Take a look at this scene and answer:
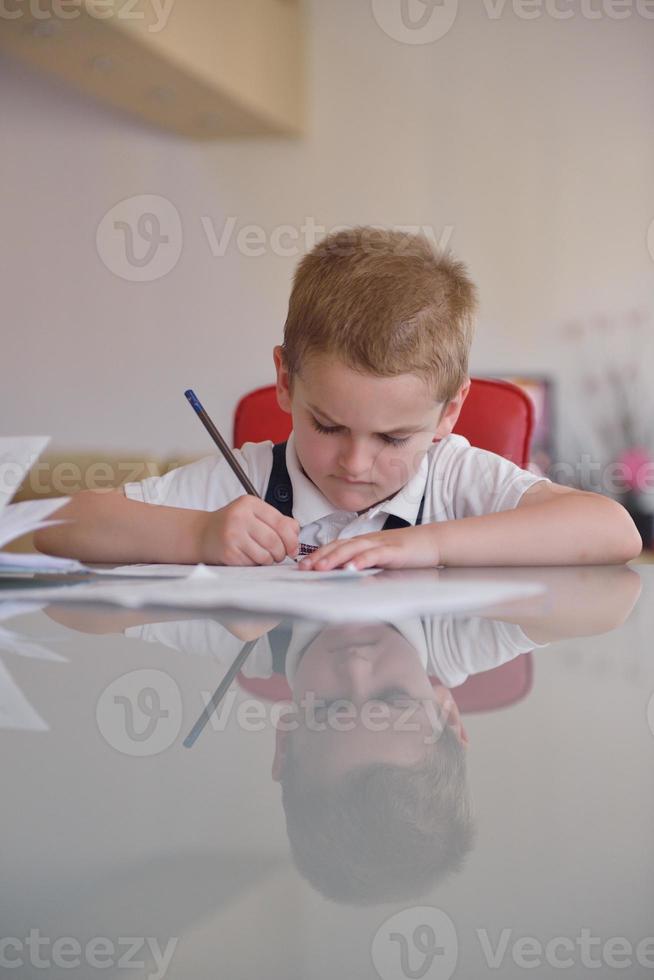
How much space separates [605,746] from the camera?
1.09 ft

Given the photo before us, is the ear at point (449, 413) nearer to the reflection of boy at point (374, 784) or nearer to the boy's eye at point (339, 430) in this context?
the boy's eye at point (339, 430)

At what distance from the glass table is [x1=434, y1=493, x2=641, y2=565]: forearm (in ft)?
1.62

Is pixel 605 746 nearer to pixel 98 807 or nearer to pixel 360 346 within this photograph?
pixel 98 807

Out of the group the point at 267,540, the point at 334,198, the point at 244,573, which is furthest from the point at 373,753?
the point at 334,198

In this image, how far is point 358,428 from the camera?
44.8 inches

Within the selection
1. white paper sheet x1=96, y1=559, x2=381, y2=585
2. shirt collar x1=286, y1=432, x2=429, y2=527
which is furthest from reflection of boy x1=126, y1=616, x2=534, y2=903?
shirt collar x1=286, y1=432, x2=429, y2=527

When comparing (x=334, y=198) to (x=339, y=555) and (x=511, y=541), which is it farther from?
(x=339, y=555)

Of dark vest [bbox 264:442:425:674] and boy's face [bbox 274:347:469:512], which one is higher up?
boy's face [bbox 274:347:469:512]

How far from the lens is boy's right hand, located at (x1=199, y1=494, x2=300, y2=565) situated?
0.97 meters

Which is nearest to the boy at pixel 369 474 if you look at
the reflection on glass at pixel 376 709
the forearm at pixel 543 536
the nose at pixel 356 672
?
the forearm at pixel 543 536

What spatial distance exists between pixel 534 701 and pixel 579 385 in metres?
4.05

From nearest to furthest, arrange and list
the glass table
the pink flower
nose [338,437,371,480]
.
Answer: the glass table, nose [338,437,371,480], the pink flower

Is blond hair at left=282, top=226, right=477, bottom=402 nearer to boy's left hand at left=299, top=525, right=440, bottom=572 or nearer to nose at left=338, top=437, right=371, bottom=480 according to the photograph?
nose at left=338, top=437, right=371, bottom=480

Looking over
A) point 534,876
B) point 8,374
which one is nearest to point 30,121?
point 8,374
